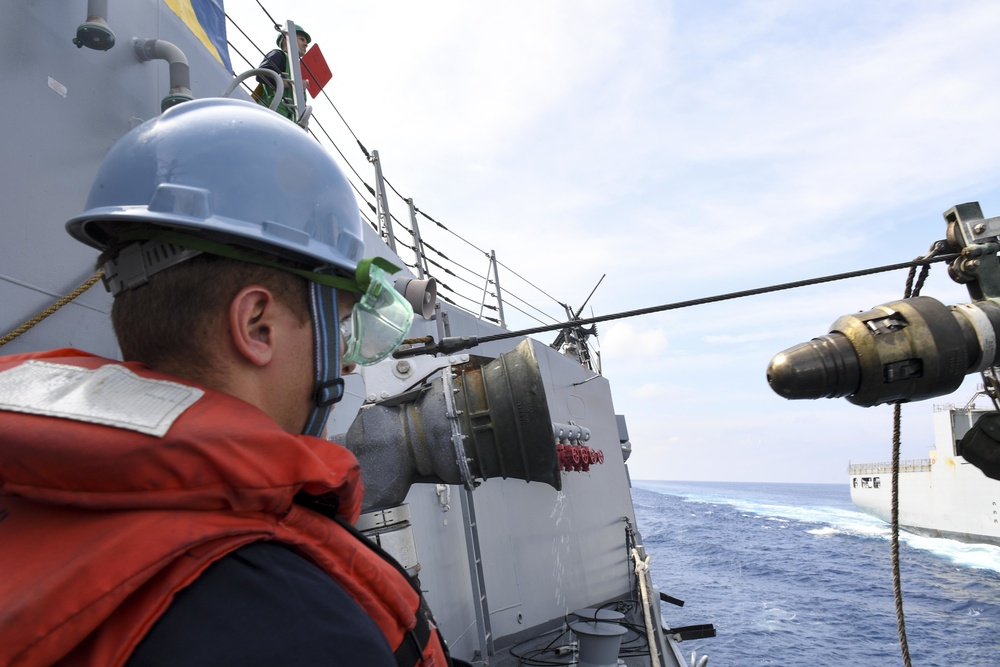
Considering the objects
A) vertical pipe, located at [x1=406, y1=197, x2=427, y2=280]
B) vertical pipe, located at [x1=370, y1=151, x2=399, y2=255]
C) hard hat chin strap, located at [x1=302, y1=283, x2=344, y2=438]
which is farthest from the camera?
vertical pipe, located at [x1=406, y1=197, x2=427, y2=280]

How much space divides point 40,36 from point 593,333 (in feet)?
38.1

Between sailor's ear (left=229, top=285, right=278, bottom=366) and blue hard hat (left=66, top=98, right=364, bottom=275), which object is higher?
blue hard hat (left=66, top=98, right=364, bottom=275)

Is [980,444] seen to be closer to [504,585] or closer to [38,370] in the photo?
[38,370]

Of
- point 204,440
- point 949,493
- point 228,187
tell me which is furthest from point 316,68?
point 949,493

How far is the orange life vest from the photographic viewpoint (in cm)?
75

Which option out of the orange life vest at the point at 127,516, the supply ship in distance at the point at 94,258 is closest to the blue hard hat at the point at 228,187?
the orange life vest at the point at 127,516

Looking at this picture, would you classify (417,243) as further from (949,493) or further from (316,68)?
(949,493)

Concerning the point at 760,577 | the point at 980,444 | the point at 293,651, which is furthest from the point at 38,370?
the point at 760,577

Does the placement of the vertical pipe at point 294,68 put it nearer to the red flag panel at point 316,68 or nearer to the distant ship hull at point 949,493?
the red flag panel at point 316,68

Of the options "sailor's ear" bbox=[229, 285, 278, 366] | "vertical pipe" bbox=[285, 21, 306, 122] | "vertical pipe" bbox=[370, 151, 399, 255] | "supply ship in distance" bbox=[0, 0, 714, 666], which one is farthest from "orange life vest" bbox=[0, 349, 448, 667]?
"vertical pipe" bbox=[370, 151, 399, 255]

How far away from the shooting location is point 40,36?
7.23 feet

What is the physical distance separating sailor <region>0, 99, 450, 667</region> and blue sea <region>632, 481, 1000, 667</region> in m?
20.0

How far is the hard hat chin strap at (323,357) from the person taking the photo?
1217 millimetres

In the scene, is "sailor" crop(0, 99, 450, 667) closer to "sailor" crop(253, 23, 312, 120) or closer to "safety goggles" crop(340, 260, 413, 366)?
"safety goggles" crop(340, 260, 413, 366)
